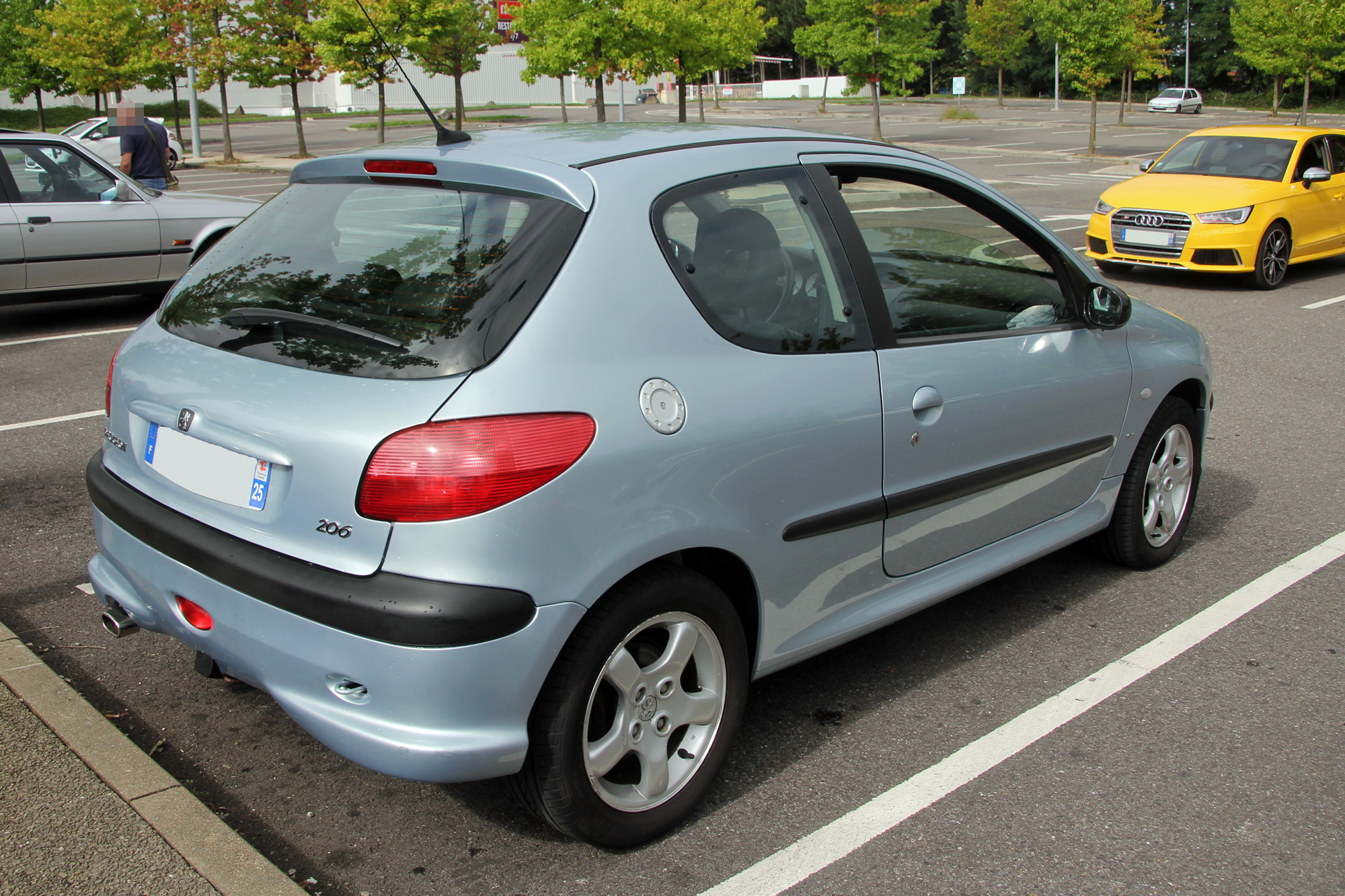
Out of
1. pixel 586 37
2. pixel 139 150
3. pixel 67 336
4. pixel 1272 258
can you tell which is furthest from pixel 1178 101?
pixel 67 336

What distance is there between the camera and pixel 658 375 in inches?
102

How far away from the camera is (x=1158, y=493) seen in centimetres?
442

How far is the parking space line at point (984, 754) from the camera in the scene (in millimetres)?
2668

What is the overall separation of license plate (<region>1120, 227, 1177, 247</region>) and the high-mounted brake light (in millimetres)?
10514

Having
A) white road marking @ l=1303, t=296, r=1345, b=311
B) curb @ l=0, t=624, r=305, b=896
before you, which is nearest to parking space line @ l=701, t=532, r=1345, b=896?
curb @ l=0, t=624, r=305, b=896

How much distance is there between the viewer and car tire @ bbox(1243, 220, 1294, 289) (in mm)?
11578

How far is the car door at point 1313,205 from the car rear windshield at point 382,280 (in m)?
11.6

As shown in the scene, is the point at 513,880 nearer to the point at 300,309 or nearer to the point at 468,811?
the point at 468,811

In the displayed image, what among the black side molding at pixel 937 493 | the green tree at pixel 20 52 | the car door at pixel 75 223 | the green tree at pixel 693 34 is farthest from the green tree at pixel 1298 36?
the green tree at pixel 20 52

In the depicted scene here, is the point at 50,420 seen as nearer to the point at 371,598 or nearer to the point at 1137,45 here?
the point at 371,598

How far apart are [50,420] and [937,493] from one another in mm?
5452

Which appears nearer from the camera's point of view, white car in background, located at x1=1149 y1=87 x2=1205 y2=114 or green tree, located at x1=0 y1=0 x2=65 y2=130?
green tree, located at x1=0 y1=0 x2=65 y2=130

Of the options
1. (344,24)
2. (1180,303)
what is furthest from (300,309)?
(344,24)

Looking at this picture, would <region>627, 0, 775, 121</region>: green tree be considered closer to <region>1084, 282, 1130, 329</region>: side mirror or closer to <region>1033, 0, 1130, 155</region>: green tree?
<region>1033, 0, 1130, 155</region>: green tree
